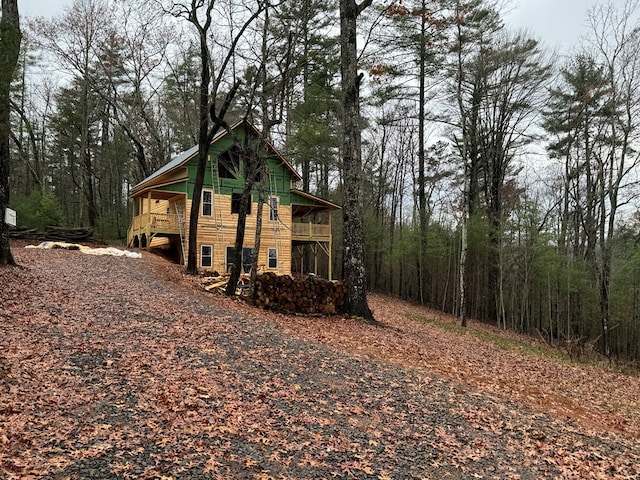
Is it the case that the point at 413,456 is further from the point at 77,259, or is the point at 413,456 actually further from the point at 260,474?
the point at 77,259

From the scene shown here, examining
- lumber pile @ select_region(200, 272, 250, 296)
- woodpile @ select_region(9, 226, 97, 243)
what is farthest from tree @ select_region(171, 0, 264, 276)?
woodpile @ select_region(9, 226, 97, 243)

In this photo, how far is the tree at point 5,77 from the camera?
905 centimetres

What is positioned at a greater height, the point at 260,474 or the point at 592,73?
the point at 592,73

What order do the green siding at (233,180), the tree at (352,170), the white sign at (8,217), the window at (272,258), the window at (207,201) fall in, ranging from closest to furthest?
the white sign at (8,217), the tree at (352,170), the green siding at (233,180), the window at (207,201), the window at (272,258)

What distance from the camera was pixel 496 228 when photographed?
2341cm

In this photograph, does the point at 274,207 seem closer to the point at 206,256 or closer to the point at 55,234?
the point at 206,256

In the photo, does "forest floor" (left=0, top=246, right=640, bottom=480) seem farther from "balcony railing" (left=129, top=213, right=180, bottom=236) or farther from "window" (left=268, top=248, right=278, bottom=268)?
"window" (left=268, top=248, right=278, bottom=268)

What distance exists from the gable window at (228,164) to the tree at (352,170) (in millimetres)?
10822

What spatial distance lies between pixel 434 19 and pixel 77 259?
51.7ft

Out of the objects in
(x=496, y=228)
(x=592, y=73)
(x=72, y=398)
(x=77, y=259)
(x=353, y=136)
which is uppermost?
(x=592, y=73)

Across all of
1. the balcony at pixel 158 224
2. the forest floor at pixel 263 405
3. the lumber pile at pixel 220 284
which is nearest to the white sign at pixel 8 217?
the forest floor at pixel 263 405

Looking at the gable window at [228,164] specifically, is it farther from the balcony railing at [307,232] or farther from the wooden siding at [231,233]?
the balcony railing at [307,232]

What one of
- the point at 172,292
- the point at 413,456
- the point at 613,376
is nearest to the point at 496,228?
the point at 613,376

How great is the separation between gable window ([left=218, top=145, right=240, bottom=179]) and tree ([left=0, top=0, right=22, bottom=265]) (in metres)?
11.6
